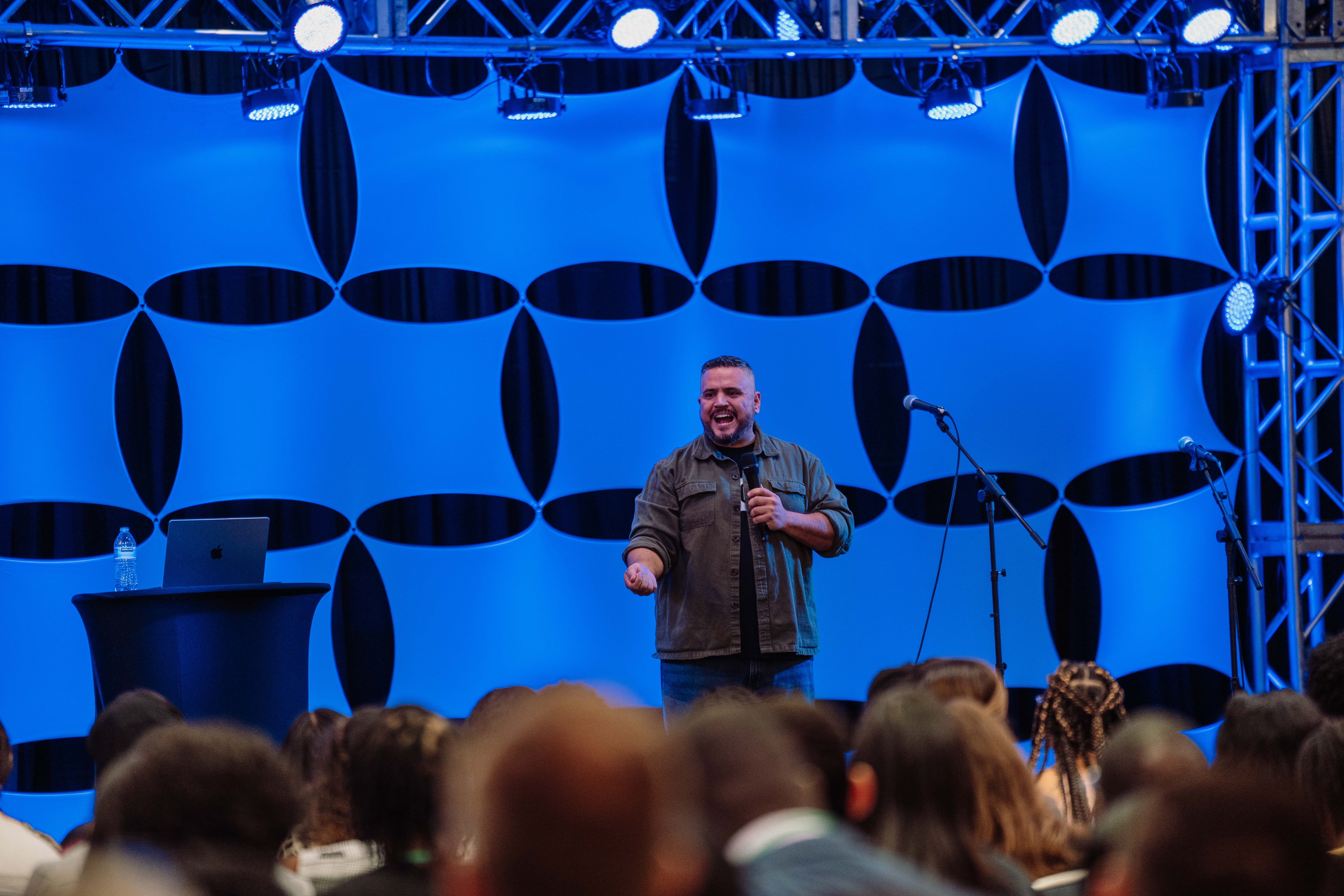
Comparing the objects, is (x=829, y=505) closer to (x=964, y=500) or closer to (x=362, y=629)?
(x=964, y=500)

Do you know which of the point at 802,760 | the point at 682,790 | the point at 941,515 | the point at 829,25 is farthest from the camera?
the point at 941,515

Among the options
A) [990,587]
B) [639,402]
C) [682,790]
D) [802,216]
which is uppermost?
[802,216]

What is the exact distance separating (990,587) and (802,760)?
4471 millimetres

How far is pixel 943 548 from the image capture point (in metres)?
6.19

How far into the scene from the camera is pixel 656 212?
6148mm

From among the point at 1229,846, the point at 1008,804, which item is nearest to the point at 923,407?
the point at 1008,804

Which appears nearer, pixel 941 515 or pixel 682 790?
pixel 682 790

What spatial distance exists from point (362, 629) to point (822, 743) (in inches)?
167

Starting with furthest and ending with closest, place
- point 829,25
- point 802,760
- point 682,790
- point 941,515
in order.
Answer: point 941,515 → point 829,25 → point 802,760 → point 682,790

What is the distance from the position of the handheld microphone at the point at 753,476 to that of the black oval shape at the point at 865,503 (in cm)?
165

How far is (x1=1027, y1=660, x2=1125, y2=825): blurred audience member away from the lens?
278cm

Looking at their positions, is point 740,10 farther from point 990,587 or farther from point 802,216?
point 990,587

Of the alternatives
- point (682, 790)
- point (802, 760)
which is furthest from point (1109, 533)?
point (682, 790)

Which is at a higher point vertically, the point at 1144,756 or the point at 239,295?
the point at 239,295
